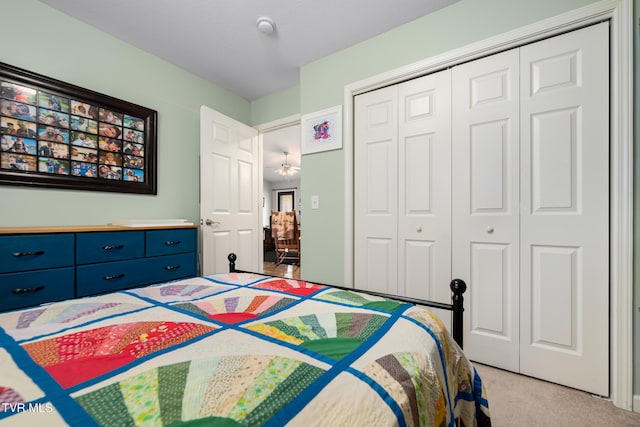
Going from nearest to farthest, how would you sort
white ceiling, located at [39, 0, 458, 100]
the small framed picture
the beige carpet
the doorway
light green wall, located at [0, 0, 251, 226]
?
the beige carpet
light green wall, located at [0, 0, 251, 226]
white ceiling, located at [39, 0, 458, 100]
the small framed picture
the doorway

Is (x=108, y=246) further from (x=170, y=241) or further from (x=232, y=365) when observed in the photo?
(x=232, y=365)

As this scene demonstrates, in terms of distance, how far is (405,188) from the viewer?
85.1 inches

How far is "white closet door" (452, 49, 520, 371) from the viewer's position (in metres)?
1.77

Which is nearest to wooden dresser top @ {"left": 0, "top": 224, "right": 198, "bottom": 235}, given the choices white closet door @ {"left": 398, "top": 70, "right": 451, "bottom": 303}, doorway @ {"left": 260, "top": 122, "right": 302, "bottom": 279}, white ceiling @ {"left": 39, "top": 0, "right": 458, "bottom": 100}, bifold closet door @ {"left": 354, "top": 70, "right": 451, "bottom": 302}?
doorway @ {"left": 260, "top": 122, "right": 302, "bottom": 279}

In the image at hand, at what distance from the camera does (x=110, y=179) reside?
229 centimetres

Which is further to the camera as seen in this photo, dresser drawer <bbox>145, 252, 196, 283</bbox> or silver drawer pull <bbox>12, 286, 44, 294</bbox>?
dresser drawer <bbox>145, 252, 196, 283</bbox>

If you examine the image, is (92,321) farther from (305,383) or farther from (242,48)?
(242,48)

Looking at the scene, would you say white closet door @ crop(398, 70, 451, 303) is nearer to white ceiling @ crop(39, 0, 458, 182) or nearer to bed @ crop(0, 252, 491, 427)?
white ceiling @ crop(39, 0, 458, 182)

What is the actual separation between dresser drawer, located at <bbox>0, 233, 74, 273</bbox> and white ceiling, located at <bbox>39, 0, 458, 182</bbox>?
1.70m

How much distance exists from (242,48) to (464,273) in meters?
2.64

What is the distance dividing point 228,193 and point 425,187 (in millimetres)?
2010

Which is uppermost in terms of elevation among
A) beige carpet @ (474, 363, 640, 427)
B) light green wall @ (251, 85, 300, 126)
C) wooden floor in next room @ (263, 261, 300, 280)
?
light green wall @ (251, 85, 300, 126)

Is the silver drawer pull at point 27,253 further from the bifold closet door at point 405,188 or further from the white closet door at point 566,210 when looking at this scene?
the white closet door at point 566,210

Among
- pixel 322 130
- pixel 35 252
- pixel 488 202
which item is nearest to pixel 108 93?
pixel 35 252
